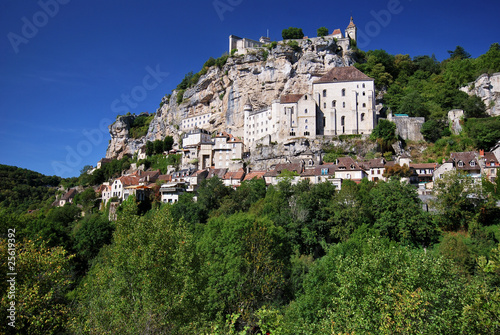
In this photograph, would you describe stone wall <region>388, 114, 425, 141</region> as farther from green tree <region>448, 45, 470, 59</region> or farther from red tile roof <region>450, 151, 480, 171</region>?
green tree <region>448, 45, 470, 59</region>

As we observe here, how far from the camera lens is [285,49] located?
70.4 metres

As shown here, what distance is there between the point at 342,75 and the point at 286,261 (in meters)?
42.1

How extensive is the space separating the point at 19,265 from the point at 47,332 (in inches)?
99.0

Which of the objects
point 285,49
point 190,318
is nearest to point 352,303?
point 190,318

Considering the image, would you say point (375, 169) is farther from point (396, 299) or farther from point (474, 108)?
point (396, 299)

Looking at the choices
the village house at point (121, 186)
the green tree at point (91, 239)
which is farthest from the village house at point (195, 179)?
the green tree at point (91, 239)

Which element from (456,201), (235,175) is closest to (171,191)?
(235,175)

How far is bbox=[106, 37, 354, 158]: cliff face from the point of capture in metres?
68.6

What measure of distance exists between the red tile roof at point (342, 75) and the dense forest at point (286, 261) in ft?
29.8

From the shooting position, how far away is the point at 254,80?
72.9 meters

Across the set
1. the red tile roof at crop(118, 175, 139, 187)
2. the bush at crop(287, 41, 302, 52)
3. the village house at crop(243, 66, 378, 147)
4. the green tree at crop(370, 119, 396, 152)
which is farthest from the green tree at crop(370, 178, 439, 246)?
the bush at crop(287, 41, 302, 52)

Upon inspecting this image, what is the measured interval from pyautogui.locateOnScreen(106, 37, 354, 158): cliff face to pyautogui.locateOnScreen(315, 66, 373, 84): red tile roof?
5.12 meters

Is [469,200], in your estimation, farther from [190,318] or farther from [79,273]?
[79,273]

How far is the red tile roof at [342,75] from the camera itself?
60647mm
